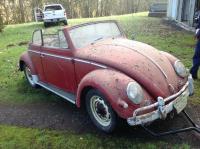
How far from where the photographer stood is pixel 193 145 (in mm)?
4352

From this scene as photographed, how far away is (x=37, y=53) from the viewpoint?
263 inches

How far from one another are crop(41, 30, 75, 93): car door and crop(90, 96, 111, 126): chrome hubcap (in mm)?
882

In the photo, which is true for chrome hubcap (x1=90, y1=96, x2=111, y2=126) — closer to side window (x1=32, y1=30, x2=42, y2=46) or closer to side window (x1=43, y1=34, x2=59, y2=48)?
side window (x1=43, y1=34, x2=59, y2=48)

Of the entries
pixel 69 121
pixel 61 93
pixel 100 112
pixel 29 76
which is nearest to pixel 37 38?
pixel 29 76

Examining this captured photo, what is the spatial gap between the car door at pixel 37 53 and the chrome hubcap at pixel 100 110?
2193mm

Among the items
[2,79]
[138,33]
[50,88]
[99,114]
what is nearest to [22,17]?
[138,33]

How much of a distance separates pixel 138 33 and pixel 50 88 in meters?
9.54

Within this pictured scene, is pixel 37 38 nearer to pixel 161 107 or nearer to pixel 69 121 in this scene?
pixel 69 121

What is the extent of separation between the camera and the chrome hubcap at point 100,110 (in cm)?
467

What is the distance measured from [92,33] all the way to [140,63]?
56.8 inches

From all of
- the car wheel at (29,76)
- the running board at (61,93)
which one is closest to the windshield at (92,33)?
the running board at (61,93)

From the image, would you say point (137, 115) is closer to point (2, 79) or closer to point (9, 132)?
point (9, 132)

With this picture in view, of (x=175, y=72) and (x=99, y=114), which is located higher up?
(x=175, y=72)

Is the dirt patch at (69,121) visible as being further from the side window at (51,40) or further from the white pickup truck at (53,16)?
the white pickup truck at (53,16)
